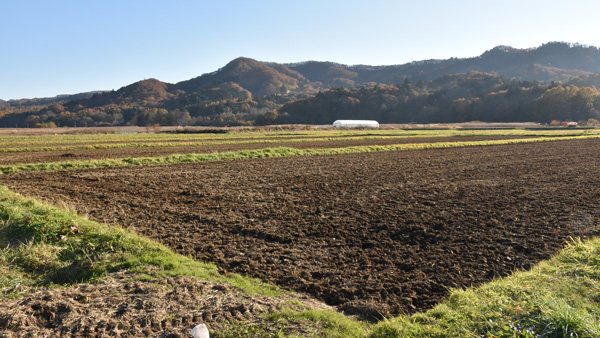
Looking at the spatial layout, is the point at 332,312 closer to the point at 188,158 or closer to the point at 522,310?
the point at 522,310

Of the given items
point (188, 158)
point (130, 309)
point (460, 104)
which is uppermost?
point (460, 104)

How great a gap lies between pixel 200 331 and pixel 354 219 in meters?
7.15

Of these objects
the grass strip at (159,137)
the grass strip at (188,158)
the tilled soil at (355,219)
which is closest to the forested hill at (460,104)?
the grass strip at (159,137)

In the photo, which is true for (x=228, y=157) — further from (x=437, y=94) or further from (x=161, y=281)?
(x=437, y=94)

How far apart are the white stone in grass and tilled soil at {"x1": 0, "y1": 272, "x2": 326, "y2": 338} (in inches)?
8.5

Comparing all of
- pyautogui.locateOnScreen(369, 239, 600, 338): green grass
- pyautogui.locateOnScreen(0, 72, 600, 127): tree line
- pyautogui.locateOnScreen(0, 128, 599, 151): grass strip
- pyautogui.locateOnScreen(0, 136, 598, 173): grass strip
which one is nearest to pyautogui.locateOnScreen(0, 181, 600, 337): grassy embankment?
pyautogui.locateOnScreen(369, 239, 600, 338): green grass

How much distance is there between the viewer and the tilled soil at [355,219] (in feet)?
23.9

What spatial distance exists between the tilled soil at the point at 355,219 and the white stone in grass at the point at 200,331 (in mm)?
2407

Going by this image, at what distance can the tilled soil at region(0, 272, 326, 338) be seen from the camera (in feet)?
15.7

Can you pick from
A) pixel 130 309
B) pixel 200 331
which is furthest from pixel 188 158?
pixel 200 331

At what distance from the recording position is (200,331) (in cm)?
459

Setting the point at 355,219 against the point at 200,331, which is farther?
the point at 355,219

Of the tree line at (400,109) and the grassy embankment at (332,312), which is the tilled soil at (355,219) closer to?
the grassy embankment at (332,312)

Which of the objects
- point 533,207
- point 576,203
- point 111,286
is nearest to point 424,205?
point 533,207
